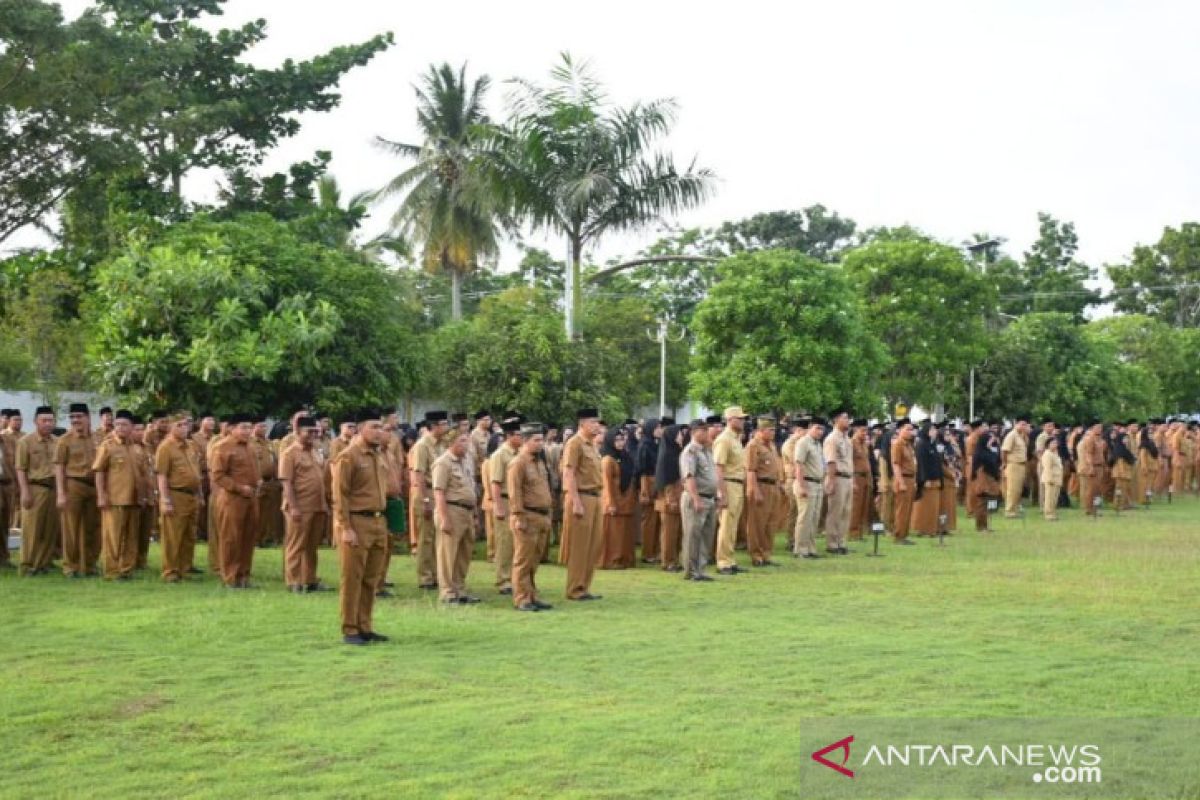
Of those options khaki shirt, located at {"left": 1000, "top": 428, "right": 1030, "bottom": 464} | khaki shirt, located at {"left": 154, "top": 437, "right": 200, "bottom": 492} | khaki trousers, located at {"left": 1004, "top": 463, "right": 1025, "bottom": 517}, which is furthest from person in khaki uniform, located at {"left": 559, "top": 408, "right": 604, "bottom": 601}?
khaki trousers, located at {"left": 1004, "top": 463, "right": 1025, "bottom": 517}

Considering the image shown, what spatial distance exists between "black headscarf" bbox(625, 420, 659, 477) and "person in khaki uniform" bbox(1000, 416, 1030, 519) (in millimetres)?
10118

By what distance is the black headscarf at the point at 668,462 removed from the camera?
17.2 metres

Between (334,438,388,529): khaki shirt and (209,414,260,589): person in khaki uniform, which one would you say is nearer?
(334,438,388,529): khaki shirt

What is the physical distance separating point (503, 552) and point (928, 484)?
9685 mm

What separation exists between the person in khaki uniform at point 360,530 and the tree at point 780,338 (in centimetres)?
1829

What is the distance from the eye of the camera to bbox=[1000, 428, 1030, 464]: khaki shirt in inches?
1032

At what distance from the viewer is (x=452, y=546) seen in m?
13.9

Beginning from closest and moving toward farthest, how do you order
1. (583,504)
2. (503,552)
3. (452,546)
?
(452,546)
(583,504)
(503,552)

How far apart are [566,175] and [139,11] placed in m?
9.06

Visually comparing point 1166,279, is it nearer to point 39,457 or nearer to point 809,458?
point 809,458

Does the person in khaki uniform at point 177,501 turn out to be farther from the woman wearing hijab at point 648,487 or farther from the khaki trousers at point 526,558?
the woman wearing hijab at point 648,487

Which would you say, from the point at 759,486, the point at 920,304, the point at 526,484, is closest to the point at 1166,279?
the point at 920,304

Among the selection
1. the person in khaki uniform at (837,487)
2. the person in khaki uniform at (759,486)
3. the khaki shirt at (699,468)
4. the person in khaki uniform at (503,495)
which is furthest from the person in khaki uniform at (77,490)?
the person in khaki uniform at (837,487)

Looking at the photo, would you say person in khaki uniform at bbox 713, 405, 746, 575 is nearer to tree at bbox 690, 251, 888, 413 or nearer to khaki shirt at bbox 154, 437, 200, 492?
khaki shirt at bbox 154, 437, 200, 492
